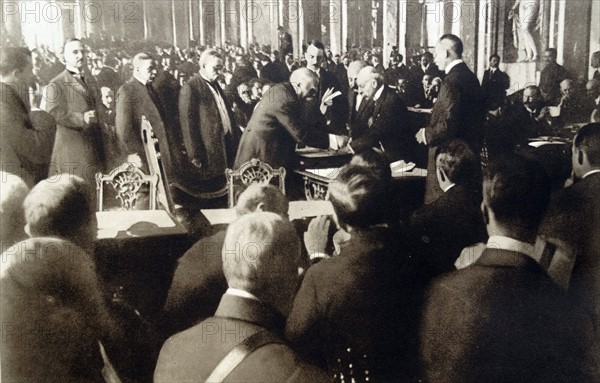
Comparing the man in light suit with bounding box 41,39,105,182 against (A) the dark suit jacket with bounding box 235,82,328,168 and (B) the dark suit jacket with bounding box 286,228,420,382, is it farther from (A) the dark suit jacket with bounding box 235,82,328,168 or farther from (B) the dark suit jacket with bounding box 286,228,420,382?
(B) the dark suit jacket with bounding box 286,228,420,382

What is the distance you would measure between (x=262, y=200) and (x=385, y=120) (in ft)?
3.91

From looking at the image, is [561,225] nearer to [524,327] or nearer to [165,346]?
[524,327]

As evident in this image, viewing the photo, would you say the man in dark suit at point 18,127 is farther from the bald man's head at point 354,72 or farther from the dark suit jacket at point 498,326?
the dark suit jacket at point 498,326

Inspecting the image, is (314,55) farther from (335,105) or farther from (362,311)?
(362,311)

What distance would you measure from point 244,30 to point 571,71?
2.84 meters

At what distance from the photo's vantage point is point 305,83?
199 inches

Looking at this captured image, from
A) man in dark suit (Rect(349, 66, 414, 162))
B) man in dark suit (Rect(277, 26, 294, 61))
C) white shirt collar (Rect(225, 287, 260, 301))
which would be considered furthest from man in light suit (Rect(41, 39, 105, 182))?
man in dark suit (Rect(349, 66, 414, 162))

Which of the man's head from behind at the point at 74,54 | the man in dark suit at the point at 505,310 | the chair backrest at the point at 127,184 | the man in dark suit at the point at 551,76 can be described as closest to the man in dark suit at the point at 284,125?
the chair backrest at the point at 127,184

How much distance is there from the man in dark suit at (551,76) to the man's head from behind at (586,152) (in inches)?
15.0

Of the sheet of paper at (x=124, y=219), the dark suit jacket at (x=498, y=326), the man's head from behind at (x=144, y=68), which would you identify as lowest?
the dark suit jacket at (x=498, y=326)

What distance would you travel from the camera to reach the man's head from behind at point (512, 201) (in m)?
5.25

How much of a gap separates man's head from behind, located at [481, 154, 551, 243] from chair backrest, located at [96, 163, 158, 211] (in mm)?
2624

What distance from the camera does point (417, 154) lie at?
5.25 metres

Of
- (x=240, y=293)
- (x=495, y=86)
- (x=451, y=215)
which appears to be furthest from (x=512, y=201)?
(x=240, y=293)
